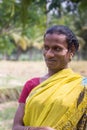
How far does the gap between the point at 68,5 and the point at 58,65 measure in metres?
3.64

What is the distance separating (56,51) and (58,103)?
248 millimetres

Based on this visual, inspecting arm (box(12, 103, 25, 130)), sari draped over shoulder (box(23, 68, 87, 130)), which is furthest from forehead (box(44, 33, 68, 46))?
arm (box(12, 103, 25, 130))

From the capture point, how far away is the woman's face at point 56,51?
1509 millimetres

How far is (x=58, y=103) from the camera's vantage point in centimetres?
139

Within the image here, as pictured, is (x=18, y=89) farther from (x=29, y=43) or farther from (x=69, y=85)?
(x=29, y=43)

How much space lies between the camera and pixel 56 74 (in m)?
1.51

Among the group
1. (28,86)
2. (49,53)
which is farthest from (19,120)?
(49,53)

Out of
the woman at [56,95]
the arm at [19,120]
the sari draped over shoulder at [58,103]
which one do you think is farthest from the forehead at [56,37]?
the arm at [19,120]

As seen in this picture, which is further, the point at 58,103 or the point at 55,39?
the point at 55,39

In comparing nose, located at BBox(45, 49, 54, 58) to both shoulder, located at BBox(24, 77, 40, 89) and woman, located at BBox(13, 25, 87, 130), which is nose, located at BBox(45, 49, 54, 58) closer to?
woman, located at BBox(13, 25, 87, 130)

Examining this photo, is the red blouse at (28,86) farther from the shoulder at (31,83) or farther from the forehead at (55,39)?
the forehead at (55,39)

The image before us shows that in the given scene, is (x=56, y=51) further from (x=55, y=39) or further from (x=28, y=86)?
(x=28, y=86)

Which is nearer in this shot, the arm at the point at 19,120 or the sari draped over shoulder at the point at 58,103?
the sari draped over shoulder at the point at 58,103

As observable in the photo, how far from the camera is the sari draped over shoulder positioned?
1.38 m
